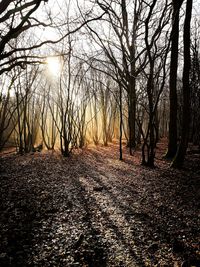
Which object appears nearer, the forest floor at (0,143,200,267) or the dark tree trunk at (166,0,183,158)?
the forest floor at (0,143,200,267)

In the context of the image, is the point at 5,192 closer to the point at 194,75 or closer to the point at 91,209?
the point at 91,209

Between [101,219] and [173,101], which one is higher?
[173,101]

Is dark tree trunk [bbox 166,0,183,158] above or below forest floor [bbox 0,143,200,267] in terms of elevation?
above

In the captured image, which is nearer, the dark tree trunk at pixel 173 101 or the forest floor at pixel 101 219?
the forest floor at pixel 101 219

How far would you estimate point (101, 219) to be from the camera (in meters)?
3.94

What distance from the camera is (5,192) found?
554 centimetres

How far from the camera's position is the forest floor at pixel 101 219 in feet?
9.52

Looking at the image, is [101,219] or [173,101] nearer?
[101,219]

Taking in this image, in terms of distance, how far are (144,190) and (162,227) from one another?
1827 millimetres

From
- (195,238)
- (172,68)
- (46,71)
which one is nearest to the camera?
(195,238)

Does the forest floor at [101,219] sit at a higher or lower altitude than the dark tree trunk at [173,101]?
lower

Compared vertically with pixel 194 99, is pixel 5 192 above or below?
below

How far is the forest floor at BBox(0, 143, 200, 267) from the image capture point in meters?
2.90

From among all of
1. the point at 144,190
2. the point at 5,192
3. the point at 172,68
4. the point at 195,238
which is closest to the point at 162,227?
the point at 195,238
